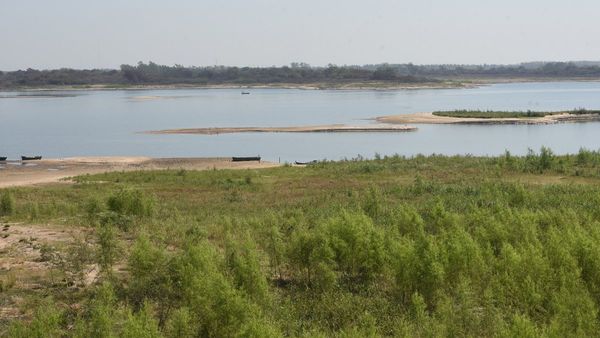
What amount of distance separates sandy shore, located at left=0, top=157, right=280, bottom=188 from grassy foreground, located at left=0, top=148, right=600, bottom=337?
20.6 m

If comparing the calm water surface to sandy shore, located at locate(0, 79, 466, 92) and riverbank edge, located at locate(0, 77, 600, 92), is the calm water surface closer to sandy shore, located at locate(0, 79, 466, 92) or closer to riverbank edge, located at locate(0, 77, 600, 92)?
riverbank edge, located at locate(0, 77, 600, 92)

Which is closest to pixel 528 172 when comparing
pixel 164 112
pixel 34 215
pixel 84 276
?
pixel 34 215

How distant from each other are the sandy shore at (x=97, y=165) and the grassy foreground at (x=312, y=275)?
20551mm

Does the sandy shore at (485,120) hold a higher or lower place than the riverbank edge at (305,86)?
lower

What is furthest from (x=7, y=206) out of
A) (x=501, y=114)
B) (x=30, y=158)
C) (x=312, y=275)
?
(x=501, y=114)

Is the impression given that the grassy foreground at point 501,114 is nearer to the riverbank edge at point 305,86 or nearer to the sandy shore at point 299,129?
the sandy shore at point 299,129

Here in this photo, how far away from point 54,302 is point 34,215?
9.50 meters

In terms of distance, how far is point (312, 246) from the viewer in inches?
524

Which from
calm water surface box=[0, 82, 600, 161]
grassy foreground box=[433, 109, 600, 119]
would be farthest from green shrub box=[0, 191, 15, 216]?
grassy foreground box=[433, 109, 600, 119]

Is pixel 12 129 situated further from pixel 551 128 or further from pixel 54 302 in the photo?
pixel 54 302

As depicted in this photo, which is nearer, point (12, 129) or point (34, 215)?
point (34, 215)

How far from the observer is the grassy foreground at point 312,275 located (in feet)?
32.6

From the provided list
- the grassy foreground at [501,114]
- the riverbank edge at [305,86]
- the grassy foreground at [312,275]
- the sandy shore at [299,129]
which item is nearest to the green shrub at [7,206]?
the grassy foreground at [312,275]

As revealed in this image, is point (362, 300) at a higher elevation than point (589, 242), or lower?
lower
